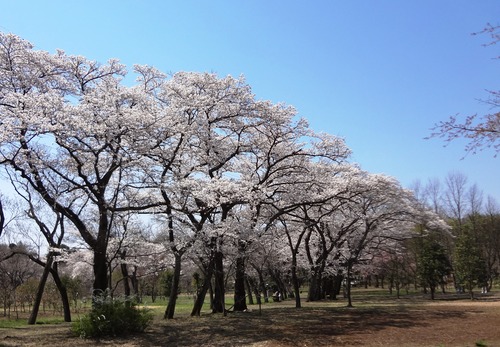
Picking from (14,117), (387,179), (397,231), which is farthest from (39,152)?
(397,231)

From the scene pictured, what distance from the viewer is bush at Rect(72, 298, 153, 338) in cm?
1138

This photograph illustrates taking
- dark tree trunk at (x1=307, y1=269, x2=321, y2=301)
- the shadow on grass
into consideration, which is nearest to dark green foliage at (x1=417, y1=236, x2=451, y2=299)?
dark tree trunk at (x1=307, y1=269, x2=321, y2=301)

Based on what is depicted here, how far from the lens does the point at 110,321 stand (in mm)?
11508

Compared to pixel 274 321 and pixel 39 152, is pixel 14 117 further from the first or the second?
pixel 274 321

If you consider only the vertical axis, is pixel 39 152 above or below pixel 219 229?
above

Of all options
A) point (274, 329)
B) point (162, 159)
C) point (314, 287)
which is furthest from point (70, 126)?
point (314, 287)

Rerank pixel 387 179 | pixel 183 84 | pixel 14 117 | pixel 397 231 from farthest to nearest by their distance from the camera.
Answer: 1. pixel 397 231
2. pixel 387 179
3. pixel 183 84
4. pixel 14 117

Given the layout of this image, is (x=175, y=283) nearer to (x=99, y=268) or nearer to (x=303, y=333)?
(x=99, y=268)

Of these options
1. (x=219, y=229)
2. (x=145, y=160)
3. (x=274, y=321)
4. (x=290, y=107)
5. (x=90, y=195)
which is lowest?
(x=274, y=321)

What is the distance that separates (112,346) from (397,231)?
27.0m

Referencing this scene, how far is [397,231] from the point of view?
32938 millimetres

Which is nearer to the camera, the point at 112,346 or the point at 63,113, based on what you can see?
the point at 112,346

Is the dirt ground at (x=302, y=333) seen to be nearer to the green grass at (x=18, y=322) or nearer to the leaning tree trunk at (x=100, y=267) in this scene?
the leaning tree trunk at (x=100, y=267)

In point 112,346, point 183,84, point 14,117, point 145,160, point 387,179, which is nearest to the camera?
point 112,346
